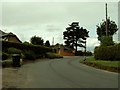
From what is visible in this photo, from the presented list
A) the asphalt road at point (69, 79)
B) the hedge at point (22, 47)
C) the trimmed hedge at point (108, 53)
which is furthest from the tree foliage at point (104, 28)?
the asphalt road at point (69, 79)

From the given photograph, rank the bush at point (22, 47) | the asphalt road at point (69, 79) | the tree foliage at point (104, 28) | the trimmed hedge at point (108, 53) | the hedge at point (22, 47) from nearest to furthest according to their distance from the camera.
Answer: the asphalt road at point (69, 79)
the trimmed hedge at point (108, 53)
the hedge at point (22, 47)
the bush at point (22, 47)
the tree foliage at point (104, 28)

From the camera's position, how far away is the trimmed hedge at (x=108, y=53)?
36.9 metres

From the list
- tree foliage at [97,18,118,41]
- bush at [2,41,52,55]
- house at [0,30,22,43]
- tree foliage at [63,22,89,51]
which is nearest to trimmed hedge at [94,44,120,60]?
bush at [2,41,52,55]

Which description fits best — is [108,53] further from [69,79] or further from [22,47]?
[69,79]

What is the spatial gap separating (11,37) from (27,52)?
29.9 m

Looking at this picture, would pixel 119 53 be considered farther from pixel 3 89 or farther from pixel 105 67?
pixel 3 89

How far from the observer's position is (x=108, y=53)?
129ft

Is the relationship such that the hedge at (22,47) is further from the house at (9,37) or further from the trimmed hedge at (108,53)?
the house at (9,37)

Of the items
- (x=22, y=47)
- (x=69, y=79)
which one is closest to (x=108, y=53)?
(x=22, y=47)

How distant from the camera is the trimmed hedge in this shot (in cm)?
3689

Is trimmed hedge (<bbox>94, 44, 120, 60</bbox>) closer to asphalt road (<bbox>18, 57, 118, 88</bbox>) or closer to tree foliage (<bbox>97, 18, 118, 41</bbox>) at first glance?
asphalt road (<bbox>18, 57, 118, 88</bbox>)

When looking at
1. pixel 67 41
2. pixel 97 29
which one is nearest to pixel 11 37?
pixel 97 29

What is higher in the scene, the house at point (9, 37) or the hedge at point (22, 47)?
the house at point (9, 37)

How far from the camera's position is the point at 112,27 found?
73.2m
